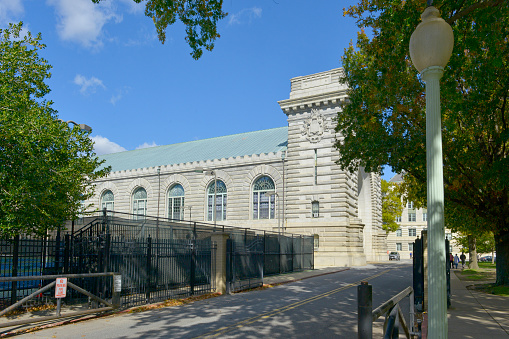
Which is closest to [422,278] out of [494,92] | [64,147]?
[494,92]

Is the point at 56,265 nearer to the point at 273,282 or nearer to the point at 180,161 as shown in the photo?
the point at 273,282

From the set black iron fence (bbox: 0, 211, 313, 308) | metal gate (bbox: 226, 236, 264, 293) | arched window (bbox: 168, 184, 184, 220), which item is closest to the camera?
black iron fence (bbox: 0, 211, 313, 308)

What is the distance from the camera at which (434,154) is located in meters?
4.70

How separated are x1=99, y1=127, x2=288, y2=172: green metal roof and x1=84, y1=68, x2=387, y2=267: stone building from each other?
203 millimetres

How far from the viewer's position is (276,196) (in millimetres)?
42875

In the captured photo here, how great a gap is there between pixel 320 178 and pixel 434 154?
36264 millimetres

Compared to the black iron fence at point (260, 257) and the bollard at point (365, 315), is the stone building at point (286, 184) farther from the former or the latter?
the bollard at point (365, 315)

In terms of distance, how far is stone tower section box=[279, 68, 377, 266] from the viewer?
39.2m

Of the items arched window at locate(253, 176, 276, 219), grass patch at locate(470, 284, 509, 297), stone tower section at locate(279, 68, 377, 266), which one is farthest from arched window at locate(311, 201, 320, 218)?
grass patch at locate(470, 284, 509, 297)

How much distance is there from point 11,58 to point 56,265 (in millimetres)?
7177

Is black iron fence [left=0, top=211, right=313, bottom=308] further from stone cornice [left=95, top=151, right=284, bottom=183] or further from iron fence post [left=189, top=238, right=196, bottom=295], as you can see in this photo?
stone cornice [left=95, top=151, right=284, bottom=183]

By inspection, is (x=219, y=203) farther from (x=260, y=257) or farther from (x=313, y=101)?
(x=260, y=257)

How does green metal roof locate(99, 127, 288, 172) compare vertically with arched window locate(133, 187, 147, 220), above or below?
above

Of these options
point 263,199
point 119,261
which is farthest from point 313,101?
point 119,261
